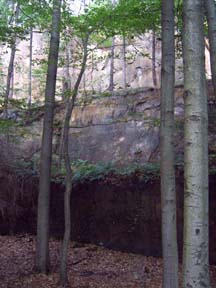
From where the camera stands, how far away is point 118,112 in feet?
43.1

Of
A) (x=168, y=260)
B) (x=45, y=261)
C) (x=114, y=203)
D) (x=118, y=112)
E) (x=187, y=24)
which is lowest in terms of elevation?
(x=45, y=261)

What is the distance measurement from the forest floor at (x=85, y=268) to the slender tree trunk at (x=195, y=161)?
13.0ft

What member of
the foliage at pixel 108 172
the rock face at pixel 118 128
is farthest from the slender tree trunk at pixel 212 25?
the rock face at pixel 118 128

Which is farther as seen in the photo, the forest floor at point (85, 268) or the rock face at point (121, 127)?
the rock face at point (121, 127)

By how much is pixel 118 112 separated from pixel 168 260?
27.8ft

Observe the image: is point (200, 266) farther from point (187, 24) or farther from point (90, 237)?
point (90, 237)

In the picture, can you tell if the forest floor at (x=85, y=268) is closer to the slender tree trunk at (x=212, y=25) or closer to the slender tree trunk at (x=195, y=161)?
the slender tree trunk at (x=195, y=161)

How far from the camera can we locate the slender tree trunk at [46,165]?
7773 mm

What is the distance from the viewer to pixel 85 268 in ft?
27.2

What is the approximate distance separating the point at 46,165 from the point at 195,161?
486 centimetres

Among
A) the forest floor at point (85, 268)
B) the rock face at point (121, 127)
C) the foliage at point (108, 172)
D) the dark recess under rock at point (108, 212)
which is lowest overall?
the forest floor at point (85, 268)

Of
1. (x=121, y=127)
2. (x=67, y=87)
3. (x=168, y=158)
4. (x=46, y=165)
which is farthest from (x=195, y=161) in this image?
(x=121, y=127)

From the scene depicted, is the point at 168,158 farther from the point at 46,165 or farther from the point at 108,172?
the point at 108,172

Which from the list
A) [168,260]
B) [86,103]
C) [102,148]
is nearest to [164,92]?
[168,260]
